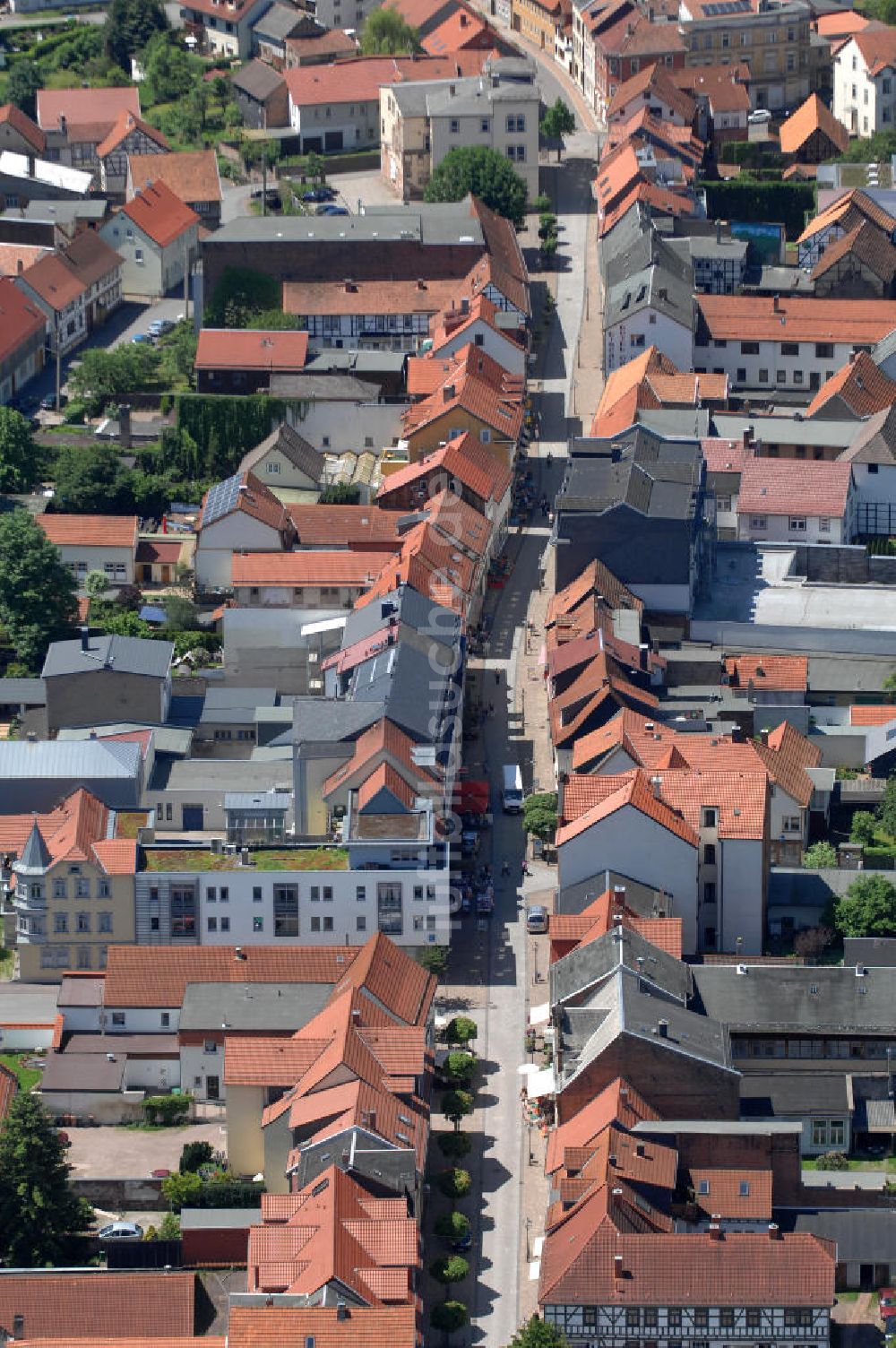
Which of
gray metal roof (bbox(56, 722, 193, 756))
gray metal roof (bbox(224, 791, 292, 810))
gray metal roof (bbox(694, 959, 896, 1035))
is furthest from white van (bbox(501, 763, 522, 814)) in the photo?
gray metal roof (bbox(694, 959, 896, 1035))

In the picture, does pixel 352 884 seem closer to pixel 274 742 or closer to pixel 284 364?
pixel 274 742

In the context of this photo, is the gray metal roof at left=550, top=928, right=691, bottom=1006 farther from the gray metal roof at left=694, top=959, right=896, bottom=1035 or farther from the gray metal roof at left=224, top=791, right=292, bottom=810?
the gray metal roof at left=224, top=791, right=292, bottom=810

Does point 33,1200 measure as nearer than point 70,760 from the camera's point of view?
Yes

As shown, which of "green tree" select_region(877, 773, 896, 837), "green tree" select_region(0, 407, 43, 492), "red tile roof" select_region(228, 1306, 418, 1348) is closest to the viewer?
"red tile roof" select_region(228, 1306, 418, 1348)

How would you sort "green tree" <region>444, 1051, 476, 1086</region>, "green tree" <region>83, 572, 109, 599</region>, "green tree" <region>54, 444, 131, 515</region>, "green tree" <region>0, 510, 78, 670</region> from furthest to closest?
1. "green tree" <region>54, 444, 131, 515</region>
2. "green tree" <region>83, 572, 109, 599</region>
3. "green tree" <region>0, 510, 78, 670</region>
4. "green tree" <region>444, 1051, 476, 1086</region>

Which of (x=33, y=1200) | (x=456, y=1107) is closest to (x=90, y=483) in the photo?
(x=456, y=1107)

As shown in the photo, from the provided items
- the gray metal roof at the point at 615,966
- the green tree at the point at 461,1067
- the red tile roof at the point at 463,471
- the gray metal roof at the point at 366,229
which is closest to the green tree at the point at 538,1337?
the gray metal roof at the point at 615,966

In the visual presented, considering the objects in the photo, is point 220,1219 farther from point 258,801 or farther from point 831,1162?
point 258,801

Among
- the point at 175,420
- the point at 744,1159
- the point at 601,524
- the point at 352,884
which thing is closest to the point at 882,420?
the point at 601,524
